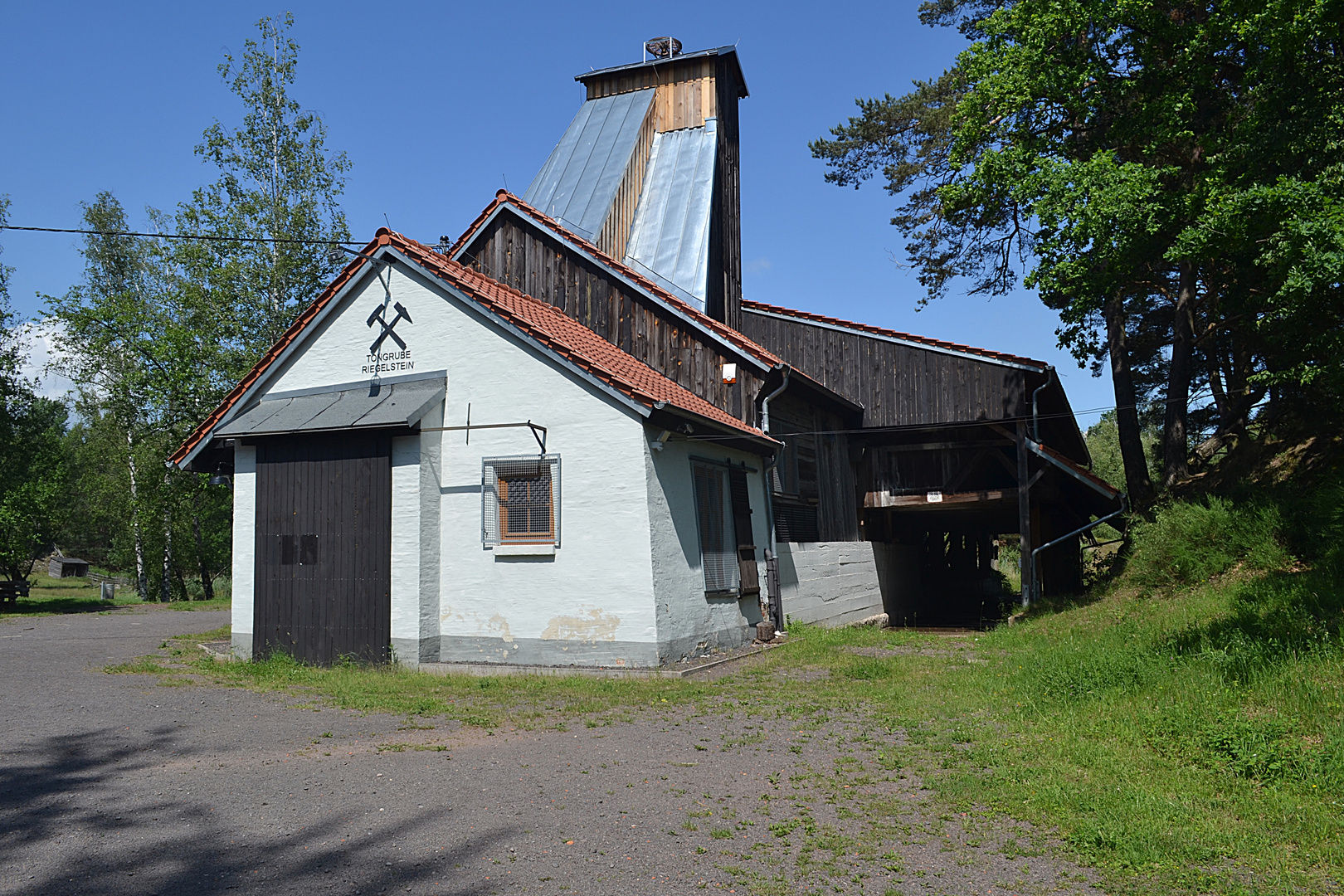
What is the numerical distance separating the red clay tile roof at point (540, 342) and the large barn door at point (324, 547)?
177 centimetres

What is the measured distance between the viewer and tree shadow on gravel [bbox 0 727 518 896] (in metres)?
4.29

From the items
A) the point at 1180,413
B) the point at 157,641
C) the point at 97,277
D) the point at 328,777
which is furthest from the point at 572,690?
the point at 97,277

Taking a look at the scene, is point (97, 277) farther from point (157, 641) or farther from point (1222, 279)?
point (1222, 279)

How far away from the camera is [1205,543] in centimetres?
1402

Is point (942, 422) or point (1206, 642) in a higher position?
point (942, 422)

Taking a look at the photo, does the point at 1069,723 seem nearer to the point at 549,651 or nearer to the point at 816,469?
the point at 549,651

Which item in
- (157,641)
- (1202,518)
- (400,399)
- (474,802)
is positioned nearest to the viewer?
(474,802)

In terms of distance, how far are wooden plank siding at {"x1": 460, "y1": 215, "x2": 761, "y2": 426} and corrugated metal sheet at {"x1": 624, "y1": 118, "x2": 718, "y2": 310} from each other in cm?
205

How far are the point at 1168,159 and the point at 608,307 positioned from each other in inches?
409

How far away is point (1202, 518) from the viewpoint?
14195mm

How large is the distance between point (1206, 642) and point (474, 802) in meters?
6.92

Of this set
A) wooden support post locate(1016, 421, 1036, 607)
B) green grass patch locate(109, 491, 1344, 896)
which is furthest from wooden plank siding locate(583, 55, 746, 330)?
green grass patch locate(109, 491, 1344, 896)

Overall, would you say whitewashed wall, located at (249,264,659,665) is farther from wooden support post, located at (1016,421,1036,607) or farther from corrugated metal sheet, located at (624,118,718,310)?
wooden support post, located at (1016,421,1036,607)

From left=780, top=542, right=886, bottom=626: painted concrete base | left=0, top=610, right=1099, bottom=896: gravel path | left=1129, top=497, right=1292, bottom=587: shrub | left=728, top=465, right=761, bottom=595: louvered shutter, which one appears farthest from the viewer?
left=780, top=542, right=886, bottom=626: painted concrete base
